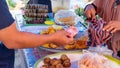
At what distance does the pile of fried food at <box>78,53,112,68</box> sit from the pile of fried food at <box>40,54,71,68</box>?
0.06m

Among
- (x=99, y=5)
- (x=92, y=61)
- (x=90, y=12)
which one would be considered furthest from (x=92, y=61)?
(x=99, y=5)

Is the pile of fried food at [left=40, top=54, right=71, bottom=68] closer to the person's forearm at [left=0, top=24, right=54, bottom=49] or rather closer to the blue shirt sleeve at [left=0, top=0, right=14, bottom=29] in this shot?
the person's forearm at [left=0, top=24, right=54, bottom=49]

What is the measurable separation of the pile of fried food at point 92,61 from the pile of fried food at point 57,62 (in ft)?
0.21

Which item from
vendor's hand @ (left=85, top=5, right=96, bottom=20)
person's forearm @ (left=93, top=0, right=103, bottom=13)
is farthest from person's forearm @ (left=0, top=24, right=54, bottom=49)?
person's forearm @ (left=93, top=0, right=103, bottom=13)

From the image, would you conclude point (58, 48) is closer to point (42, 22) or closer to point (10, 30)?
point (10, 30)

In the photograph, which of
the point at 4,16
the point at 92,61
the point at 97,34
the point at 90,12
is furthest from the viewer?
the point at 90,12

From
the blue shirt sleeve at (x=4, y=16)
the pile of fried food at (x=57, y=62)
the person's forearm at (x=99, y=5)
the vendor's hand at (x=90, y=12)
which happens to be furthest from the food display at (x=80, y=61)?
the person's forearm at (x=99, y=5)

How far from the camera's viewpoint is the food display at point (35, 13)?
1.96 meters

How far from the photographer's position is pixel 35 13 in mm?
1966

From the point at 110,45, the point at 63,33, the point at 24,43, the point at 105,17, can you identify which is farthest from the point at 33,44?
the point at 105,17

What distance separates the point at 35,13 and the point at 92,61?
901 millimetres

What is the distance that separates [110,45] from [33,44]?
616 millimetres

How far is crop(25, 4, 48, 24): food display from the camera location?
1955 mm

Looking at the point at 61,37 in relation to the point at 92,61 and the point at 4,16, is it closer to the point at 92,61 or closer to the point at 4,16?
the point at 92,61
